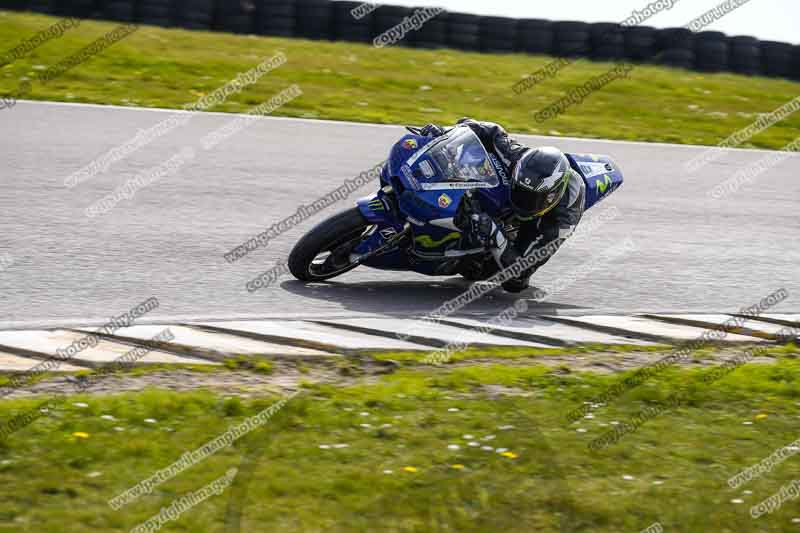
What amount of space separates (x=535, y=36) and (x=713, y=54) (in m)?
3.28

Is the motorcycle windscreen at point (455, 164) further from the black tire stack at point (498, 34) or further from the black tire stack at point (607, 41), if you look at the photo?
the black tire stack at point (607, 41)

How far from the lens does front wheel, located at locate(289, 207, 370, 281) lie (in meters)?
8.16

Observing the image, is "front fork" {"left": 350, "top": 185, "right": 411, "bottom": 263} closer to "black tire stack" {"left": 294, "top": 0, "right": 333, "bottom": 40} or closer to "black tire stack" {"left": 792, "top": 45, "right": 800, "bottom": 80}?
"black tire stack" {"left": 294, "top": 0, "right": 333, "bottom": 40}

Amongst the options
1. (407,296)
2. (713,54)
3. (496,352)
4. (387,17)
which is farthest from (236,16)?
(496,352)

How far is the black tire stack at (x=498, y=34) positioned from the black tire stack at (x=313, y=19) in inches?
111

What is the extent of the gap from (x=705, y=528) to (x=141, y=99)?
11.1 metres

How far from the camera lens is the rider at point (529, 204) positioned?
8.05 meters

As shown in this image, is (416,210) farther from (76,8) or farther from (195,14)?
(76,8)

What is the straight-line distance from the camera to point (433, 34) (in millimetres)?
19953

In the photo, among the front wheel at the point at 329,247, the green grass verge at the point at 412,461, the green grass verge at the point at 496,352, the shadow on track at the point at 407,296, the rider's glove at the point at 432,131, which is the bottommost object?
the shadow on track at the point at 407,296

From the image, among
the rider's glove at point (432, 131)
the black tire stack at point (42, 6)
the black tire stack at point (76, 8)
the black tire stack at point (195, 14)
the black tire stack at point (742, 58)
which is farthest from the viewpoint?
the black tire stack at point (742, 58)

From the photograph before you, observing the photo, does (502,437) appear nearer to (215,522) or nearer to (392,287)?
(215,522)

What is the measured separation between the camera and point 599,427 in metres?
6.29

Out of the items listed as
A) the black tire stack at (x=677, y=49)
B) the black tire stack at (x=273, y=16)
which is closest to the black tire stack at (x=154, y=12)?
the black tire stack at (x=273, y=16)
